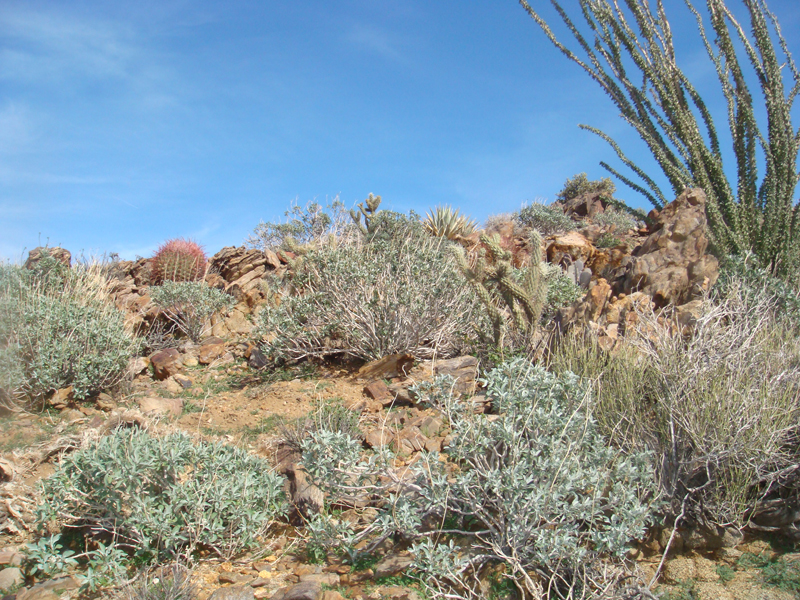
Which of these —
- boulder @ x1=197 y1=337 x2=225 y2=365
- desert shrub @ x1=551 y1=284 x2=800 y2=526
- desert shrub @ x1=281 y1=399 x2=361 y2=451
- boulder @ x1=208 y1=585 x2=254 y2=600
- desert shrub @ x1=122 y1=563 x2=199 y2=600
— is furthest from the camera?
boulder @ x1=197 y1=337 x2=225 y2=365

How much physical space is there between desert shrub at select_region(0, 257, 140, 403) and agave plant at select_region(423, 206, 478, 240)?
7452mm

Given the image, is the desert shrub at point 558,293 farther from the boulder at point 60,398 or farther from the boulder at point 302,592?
the boulder at point 60,398

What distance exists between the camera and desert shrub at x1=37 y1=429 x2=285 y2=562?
9.36 feet

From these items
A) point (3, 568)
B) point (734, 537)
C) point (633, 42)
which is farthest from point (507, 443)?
point (633, 42)

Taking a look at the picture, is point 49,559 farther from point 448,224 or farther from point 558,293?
point 448,224

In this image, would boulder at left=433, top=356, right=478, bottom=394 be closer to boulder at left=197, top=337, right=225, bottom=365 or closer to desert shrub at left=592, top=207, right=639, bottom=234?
boulder at left=197, top=337, right=225, bottom=365

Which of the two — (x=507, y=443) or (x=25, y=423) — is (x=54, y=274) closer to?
(x=25, y=423)

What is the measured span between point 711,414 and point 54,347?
5.72 meters

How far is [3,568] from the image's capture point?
3.08 metres

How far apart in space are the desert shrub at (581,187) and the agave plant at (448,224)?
32.9 ft

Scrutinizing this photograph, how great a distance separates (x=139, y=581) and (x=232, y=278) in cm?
887

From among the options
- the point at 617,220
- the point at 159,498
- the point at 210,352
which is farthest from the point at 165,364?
the point at 617,220

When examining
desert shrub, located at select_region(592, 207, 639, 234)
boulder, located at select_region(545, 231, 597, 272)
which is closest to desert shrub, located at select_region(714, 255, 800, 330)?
boulder, located at select_region(545, 231, 597, 272)

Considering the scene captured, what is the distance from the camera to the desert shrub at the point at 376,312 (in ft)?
20.2
